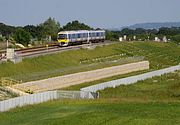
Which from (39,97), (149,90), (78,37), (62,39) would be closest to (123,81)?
(149,90)

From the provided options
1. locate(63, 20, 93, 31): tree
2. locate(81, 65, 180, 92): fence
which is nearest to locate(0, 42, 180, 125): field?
locate(81, 65, 180, 92): fence

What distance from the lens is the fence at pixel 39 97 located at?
36438 millimetres

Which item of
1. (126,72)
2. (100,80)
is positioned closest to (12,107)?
(100,80)

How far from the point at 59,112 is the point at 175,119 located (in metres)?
8.97

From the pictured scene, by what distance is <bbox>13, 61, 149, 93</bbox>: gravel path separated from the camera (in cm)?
4955

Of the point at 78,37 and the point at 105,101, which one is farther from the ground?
the point at 78,37

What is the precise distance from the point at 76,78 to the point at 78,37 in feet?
102

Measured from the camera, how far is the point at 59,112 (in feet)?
110

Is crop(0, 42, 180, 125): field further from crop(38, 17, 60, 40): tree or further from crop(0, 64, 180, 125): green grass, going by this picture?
crop(38, 17, 60, 40): tree

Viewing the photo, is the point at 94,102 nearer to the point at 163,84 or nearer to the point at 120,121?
the point at 120,121

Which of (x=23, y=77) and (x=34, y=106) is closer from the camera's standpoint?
(x=34, y=106)

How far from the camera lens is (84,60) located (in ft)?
251

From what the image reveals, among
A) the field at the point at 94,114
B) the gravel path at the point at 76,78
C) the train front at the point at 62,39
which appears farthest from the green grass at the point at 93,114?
the train front at the point at 62,39

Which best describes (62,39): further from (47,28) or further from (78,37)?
(47,28)
